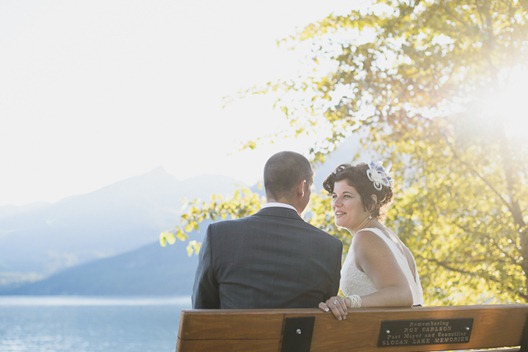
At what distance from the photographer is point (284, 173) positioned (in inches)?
147

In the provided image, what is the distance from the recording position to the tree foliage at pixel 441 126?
827 cm

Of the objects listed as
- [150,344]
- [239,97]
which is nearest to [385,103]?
[239,97]

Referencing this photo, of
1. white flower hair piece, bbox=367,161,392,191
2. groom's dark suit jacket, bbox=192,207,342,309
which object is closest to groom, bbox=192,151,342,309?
groom's dark suit jacket, bbox=192,207,342,309

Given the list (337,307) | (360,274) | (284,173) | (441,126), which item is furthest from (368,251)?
(441,126)

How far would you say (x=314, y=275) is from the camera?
356 cm

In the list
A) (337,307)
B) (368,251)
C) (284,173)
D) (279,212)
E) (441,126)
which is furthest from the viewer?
(441,126)

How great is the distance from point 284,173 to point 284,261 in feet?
Result: 1.48

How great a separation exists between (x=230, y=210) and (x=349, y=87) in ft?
5.98

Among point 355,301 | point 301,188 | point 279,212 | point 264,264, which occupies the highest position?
point 301,188

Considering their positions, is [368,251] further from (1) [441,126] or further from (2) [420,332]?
(1) [441,126]

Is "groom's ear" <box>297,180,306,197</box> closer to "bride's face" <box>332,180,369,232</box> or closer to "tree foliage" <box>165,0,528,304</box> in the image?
"bride's face" <box>332,180,369,232</box>

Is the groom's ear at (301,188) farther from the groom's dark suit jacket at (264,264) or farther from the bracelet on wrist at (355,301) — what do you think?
the bracelet on wrist at (355,301)

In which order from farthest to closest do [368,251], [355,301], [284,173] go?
[368,251] < [284,173] < [355,301]

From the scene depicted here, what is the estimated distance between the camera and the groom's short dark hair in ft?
12.3
